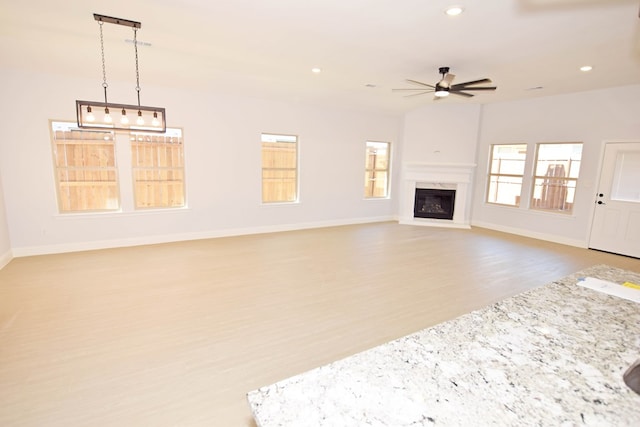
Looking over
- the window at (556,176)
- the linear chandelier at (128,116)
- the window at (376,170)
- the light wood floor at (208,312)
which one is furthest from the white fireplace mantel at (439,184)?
the linear chandelier at (128,116)

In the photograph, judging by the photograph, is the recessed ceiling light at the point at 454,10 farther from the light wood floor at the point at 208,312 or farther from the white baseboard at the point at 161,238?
the white baseboard at the point at 161,238

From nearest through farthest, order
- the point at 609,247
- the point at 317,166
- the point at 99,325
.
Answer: the point at 99,325 < the point at 609,247 < the point at 317,166

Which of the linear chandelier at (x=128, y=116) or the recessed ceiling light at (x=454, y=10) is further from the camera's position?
the linear chandelier at (x=128, y=116)

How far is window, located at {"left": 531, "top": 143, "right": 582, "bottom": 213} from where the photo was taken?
637 centimetres

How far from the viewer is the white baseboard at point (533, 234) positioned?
6258mm

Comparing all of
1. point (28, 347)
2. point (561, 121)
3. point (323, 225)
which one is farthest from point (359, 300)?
point (561, 121)

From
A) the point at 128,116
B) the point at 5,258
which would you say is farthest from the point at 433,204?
the point at 5,258

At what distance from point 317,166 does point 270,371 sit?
A: 546 cm

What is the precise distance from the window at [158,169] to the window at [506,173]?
7.04m

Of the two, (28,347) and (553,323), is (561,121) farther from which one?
(28,347)

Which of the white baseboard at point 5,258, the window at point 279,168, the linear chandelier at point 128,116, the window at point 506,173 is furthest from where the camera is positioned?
the window at point 506,173

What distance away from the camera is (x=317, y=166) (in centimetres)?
734

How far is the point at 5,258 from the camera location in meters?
4.63

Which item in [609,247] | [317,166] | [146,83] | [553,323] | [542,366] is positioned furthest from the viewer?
[317,166]
